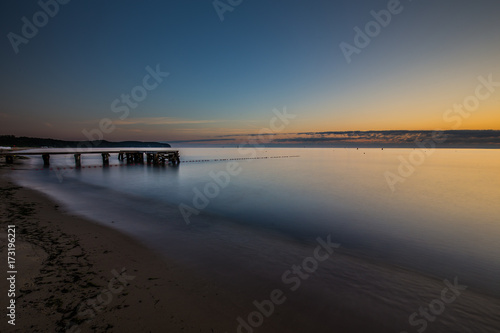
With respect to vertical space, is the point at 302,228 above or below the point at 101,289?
below

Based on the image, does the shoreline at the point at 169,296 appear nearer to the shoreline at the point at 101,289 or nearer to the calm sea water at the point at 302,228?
the shoreline at the point at 101,289

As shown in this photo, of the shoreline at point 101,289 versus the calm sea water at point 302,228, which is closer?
the shoreline at point 101,289

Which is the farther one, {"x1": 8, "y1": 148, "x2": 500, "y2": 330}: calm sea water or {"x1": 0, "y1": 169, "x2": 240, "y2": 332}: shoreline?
{"x1": 8, "y1": 148, "x2": 500, "y2": 330}: calm sea water

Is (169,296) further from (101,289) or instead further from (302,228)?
(302,228)

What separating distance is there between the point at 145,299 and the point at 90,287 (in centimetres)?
118

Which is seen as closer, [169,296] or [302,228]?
[169,296]

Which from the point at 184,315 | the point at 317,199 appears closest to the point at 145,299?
the point at 184,315

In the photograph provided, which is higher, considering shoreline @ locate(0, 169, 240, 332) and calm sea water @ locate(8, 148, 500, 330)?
shoreline @ locate(0, 169, 240, 332)

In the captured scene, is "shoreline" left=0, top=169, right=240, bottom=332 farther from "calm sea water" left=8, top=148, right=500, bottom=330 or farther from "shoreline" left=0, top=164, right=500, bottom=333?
"calm sea water" left=8, top=148, right=500, bottom=330

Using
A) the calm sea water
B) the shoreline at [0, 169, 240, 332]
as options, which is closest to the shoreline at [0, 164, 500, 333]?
the shoreline at [0, 169, 240, 332]

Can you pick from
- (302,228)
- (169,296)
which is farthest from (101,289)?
(302,228)

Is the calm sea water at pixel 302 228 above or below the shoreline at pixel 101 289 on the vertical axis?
below

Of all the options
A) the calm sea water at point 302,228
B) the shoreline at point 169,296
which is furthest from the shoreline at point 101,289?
the calm sea water at point 302,228

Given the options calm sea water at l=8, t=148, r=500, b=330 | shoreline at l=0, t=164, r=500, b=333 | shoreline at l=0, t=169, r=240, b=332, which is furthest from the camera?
calm sea water at l=8, t=148, r=500, b=330
